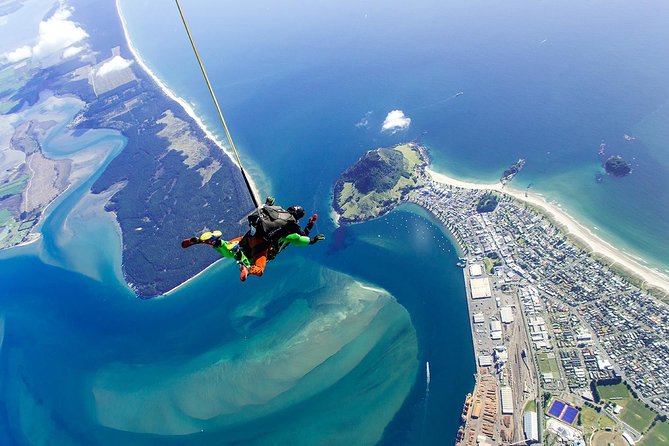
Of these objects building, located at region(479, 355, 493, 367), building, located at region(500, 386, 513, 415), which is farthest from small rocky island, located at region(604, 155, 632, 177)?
building, located at region(500, 386, 513, 415)

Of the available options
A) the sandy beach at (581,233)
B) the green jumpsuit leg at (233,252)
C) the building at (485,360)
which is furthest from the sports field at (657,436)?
the green jumpsuit leg at (233,252)

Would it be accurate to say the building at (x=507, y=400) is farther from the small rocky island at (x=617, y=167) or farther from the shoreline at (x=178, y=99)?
the shoreline at (x=178, y=99)

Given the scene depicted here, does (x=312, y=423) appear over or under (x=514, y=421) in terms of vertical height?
over

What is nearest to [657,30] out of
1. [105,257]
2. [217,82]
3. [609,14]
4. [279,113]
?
[609,14]

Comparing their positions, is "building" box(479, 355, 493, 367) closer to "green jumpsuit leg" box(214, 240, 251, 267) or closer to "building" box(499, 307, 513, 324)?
"building" box(499, 307, 513, 324)

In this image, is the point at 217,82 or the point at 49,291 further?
the point at 217,82

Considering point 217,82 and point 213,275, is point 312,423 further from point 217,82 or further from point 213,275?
point 217,82

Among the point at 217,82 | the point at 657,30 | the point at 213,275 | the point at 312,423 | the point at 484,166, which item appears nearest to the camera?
the point at 312,423
